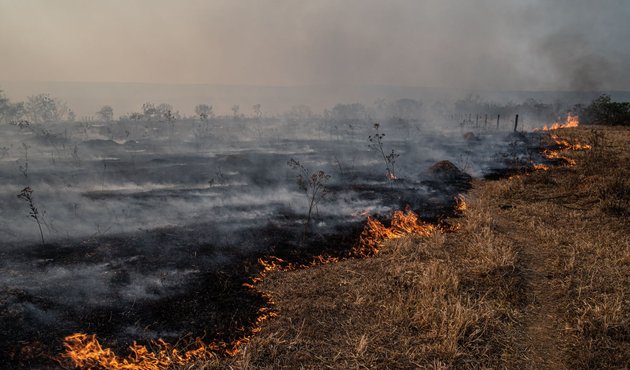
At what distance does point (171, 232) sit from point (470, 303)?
977cm

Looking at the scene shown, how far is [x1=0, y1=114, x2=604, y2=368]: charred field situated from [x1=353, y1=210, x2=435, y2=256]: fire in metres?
0.36

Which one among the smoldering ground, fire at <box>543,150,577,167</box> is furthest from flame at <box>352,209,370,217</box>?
fire at <box>543,150,577,167</box>

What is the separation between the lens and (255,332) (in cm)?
726

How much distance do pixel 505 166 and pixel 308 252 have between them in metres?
19.1

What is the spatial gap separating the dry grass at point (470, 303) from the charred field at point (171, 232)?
1161 millimetres

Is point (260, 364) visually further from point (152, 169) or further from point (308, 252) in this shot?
point (152, 169)

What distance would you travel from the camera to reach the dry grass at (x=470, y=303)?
6.43 m

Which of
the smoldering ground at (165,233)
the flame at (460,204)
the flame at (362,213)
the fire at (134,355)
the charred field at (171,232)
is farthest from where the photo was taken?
the flame at (460,204)

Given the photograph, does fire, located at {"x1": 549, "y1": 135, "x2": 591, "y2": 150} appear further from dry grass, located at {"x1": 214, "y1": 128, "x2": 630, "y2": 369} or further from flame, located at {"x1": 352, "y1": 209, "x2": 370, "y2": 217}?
flame, located at {"x1": 352, "y1": 209, "x2": 370, "y2": 217}

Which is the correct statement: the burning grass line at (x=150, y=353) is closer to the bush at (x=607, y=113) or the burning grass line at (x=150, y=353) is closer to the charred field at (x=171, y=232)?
the charred field at (x=171, y=232)

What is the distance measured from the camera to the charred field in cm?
A: 753

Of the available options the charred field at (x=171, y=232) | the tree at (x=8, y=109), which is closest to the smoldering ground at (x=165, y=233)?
the charred field at (x=171, y=232)

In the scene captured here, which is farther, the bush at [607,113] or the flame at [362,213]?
the bush at [607,113]

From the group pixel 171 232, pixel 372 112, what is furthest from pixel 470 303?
pixel 372 112
